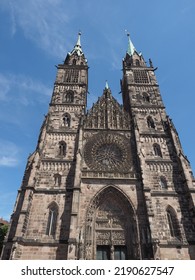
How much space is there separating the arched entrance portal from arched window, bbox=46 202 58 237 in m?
2.58

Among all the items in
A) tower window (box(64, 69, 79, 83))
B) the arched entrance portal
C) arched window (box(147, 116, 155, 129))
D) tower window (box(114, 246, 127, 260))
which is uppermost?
tower window (box(64, 69, 79, 83))

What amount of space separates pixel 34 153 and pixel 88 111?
335 inches

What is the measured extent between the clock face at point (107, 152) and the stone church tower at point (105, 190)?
97 mm

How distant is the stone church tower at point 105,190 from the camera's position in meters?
15.4

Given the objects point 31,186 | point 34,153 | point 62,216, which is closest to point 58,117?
point 34,153

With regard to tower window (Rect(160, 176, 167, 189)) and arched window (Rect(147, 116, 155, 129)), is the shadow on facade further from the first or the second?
arched window (Rect(147, 116, 155, 129))

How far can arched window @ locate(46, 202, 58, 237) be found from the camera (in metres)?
16.2

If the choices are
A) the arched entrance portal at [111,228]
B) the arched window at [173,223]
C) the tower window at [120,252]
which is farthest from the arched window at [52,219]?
the arched window at [173,223]

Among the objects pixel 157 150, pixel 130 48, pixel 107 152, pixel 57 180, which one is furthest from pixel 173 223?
pixel 130 48

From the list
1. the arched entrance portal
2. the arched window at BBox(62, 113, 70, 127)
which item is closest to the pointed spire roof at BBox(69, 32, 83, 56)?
the arched window at BBox(62, 113, 70, 127)

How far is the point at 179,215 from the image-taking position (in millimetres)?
17172

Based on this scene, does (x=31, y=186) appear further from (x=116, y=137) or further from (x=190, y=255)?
(x=190, y=255)

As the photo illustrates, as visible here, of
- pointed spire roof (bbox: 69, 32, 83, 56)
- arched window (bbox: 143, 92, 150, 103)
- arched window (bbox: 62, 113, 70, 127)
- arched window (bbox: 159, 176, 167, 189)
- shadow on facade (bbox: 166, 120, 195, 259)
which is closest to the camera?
shadow on facade (bbox: 166, 120, 195, 259)

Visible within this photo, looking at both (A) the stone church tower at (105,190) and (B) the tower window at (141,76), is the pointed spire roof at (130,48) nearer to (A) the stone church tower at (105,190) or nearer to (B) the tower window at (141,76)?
(B) the tower window at (141,76)
